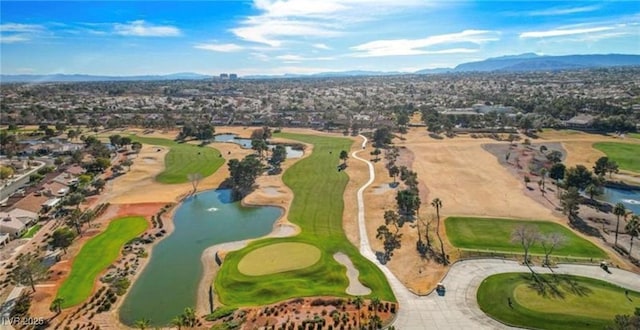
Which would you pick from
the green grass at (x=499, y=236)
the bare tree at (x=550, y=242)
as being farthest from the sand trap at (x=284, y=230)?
the bare tree at (x=550, y=242)

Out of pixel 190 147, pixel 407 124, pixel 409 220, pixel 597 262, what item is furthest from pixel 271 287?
pixel 407 124

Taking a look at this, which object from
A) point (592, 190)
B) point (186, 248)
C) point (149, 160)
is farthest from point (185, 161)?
point (592, 190)

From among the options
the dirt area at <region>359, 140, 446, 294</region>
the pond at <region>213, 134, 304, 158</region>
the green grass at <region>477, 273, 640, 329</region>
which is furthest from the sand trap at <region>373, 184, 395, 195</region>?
the pond at <region>213, 134, 304, 158</region>

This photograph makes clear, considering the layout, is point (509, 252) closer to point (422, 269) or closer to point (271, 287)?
point (422, 269)

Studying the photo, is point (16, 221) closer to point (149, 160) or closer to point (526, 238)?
point (149, 160)

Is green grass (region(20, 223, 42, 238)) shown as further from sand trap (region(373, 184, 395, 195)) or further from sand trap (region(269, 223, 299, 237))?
sand trap (region(373, 184, 395, 195))
